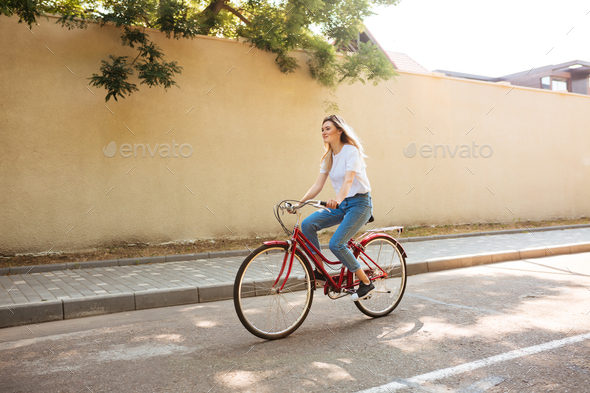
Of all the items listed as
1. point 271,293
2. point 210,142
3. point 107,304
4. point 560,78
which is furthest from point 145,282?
point 560,78

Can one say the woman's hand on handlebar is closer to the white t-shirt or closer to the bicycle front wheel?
the bicycle front wheel

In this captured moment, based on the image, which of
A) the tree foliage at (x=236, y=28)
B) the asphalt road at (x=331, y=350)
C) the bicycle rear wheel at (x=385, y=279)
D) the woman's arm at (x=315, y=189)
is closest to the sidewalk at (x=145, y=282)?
the asphalt road at (x=331, y=350)

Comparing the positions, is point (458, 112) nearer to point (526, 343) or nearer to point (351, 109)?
point (351, 109)

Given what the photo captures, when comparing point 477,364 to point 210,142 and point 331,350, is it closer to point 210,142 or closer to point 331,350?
point 331,350

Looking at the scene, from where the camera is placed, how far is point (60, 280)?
21.9ft

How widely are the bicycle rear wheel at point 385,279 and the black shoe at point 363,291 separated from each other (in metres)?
0.16

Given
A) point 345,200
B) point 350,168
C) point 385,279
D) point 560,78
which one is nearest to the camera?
point 350,168

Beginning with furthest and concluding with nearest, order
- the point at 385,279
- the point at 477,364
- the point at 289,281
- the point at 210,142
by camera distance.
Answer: the point at 210,142 → the point at 385,279 → the point at 289,281 → the point at 477,364

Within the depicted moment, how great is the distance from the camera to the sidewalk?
5.25 m

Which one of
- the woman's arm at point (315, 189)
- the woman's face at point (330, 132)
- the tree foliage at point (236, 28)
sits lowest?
the woman's arm at point (315, 189)

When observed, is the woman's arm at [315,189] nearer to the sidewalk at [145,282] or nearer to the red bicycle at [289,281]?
the red bicycle at [289,281]

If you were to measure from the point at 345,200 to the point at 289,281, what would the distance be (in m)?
1.02

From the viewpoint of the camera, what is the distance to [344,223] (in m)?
4.46

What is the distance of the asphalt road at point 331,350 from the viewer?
3.22m
